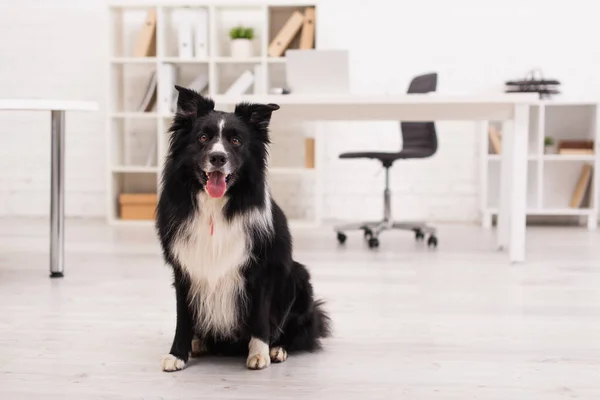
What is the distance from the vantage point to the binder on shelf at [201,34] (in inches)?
222

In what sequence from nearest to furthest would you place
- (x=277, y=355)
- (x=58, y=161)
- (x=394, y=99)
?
(x=277, y=355) → (x=58, y=161) → (x=394, y=99)

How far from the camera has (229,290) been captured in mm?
1968

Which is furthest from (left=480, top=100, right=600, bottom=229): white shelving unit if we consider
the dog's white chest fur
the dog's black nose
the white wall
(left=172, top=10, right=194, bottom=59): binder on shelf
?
the dog's black nose

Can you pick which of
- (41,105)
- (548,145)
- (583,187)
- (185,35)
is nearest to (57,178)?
(41,105)

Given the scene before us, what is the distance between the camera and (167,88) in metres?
5.71

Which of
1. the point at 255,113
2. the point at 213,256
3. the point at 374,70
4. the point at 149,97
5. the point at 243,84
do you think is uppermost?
the point at 374,70

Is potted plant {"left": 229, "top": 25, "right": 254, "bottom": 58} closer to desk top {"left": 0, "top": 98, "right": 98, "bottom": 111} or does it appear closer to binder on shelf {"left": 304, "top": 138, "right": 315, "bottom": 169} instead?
binder on shelf {"left": 304, "top": 138, "right": 315, "bottom": 169}

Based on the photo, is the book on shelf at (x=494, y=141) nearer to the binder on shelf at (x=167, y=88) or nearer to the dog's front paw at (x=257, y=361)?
the binder on shelf at (x=167, y=88)

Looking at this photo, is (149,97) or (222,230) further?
(149,97)

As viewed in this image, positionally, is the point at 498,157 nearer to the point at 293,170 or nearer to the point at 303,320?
the point at 293,170

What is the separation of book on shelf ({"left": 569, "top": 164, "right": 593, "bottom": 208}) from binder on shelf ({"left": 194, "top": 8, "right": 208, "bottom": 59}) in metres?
3.10

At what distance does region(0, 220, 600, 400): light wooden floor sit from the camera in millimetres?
1857

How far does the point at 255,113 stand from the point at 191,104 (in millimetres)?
171

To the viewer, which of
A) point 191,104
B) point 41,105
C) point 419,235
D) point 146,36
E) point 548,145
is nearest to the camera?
point 191,104
